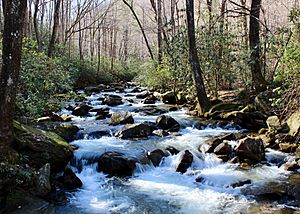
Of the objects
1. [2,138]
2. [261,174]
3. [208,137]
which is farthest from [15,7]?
[208,137]

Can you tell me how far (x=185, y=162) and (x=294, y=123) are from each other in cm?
349

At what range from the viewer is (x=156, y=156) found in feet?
26.9

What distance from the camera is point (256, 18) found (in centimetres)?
1254

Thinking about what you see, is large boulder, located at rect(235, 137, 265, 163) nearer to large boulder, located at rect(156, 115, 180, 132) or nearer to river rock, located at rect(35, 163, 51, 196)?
large boulder, located at rect(156, 115, 180, 132)

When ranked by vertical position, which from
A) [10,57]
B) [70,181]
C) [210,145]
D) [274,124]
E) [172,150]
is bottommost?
[70,181]

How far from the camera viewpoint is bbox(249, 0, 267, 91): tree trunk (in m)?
12.5

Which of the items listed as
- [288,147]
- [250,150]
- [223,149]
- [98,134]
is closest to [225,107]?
[288,147]

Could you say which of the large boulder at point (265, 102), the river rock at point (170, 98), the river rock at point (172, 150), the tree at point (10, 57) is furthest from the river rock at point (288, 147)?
the river rock at point (170, 98)

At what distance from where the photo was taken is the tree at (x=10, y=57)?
550cm

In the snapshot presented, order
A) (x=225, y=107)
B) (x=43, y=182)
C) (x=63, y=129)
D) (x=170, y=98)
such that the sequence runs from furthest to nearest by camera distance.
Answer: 1. (x=170, y=98)
2. (x=225, y=107)
3. (x=63, y=129)
4. (x=43, y=182)

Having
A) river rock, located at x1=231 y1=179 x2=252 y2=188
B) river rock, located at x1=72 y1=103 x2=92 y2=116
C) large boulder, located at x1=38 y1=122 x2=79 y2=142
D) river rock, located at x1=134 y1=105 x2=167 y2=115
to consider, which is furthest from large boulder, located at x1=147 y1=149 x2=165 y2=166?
river rock, located at x1=72 y1=103 x2=92 y2=116

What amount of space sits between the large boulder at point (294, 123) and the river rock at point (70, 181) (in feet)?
19.0

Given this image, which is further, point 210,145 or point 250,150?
point 210,145

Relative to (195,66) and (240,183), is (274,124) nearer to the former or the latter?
A: (240,183)
